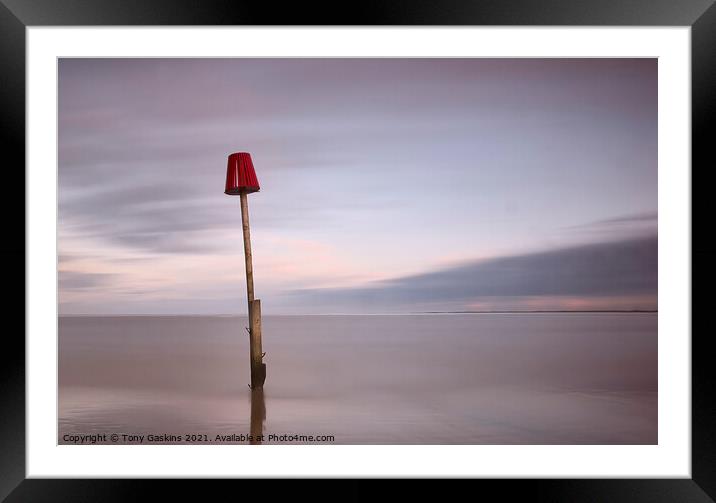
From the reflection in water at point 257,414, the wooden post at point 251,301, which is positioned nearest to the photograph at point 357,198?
the reflection in water at point 257,414

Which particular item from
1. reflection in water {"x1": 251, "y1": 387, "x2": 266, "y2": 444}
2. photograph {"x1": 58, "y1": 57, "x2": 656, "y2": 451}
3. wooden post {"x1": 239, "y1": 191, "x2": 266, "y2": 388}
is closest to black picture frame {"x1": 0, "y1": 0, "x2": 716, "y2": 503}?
reflection in water {"x1": 251, "y1": 387, "x2": 266, "y2": 444}

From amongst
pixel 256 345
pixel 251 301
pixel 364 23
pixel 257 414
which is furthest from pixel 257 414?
pixel 364 23

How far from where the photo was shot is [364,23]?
2211mm

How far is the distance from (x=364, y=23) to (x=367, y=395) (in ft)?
11.2

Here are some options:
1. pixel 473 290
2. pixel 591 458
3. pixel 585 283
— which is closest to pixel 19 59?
pixel 591 458

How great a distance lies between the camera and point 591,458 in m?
2.33

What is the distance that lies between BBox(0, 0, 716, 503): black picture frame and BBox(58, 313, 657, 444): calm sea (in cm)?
118

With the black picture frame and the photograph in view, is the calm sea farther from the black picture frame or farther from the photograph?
the black picture frame

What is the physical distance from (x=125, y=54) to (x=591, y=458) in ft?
8.78

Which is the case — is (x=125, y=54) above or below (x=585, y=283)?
above

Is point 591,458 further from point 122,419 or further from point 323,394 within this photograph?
point 122,419

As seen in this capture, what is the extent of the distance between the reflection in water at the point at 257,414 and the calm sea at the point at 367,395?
0.01m

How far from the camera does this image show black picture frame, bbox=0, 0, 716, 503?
2184mm

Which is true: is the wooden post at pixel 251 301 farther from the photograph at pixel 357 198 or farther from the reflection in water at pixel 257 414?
the photograph at pixel 357 198
